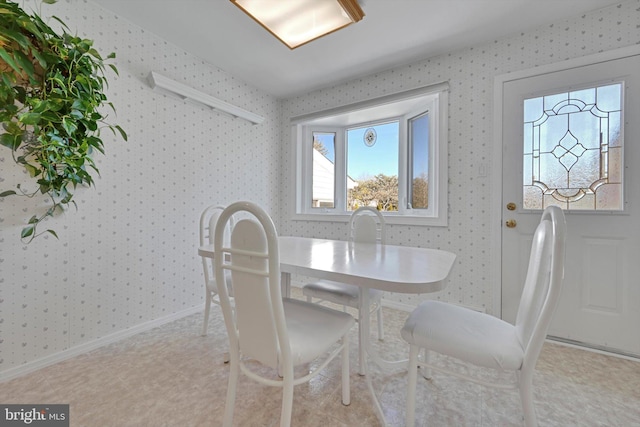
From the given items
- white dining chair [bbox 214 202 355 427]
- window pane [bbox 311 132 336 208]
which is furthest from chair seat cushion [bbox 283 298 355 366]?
window pane [bbox 311 132 336 208]

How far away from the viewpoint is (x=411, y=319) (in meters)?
1.19

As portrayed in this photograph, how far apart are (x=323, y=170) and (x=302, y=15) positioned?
190cm

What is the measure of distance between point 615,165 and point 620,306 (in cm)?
93

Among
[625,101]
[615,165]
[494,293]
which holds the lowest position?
[494,293]

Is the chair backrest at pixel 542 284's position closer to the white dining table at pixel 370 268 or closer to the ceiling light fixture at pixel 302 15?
the white dining table at pixel 370 268

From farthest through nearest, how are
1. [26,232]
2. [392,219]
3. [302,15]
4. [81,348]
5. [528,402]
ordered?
[392,219], [81,348], [302,15], [26,232], [528,402]

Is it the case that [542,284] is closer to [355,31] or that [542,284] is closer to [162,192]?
[355,31]

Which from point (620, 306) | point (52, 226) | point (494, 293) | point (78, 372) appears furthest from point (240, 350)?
point (620, 306)

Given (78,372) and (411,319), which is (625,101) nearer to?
(411,319)

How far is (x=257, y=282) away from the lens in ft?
3.04

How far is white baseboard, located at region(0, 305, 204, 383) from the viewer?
4.82 ft

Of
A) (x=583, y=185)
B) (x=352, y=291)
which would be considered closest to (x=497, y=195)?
(x=583, y=185)

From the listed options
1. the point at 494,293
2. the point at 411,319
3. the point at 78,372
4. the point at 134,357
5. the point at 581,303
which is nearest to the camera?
the point at 411,319

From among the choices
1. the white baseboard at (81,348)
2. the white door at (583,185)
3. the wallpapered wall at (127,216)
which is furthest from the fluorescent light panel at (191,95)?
the white door at (583,185)
